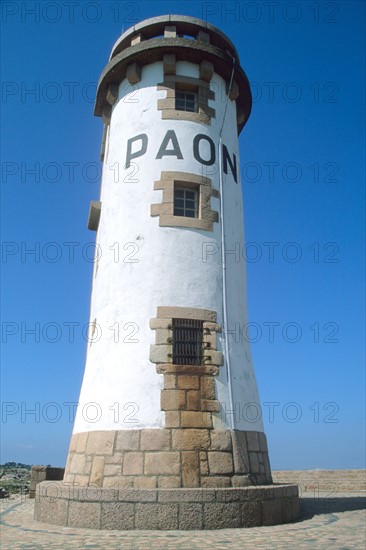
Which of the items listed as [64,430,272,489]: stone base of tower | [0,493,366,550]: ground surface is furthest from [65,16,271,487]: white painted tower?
[0,493,366,550]: ground surface

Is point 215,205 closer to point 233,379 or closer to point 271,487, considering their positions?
point 233,379

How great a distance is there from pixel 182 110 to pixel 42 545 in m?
9.72

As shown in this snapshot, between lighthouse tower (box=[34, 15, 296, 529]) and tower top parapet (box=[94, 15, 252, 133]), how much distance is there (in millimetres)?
39

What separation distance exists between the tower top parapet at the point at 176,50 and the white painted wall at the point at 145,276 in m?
0.35

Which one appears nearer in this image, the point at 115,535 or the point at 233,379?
→ the point at 115,535

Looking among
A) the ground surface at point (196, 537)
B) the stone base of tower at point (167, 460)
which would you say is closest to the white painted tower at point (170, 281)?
the stone base of tower at point (167, 460)

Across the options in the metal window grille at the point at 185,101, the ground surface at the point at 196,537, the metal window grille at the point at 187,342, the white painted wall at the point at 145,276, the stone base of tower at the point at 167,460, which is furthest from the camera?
the metal window grille at the point at 185,101

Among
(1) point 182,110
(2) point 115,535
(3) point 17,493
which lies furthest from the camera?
(3) point 17,493

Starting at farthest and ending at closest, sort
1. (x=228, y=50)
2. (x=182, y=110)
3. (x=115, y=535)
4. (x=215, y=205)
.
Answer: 1. (x=228, y=50)
2. (x=182, y=110)
3. (x=215, y=205)
4. (x=115, y=535)

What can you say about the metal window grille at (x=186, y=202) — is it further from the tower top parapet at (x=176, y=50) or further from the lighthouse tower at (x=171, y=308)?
the tower top parapet at (x=176, y=50)

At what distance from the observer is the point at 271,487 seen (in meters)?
9.31

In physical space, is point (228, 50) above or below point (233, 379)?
above

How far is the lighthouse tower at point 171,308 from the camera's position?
906cm

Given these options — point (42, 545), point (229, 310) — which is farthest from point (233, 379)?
point (42, 545)
